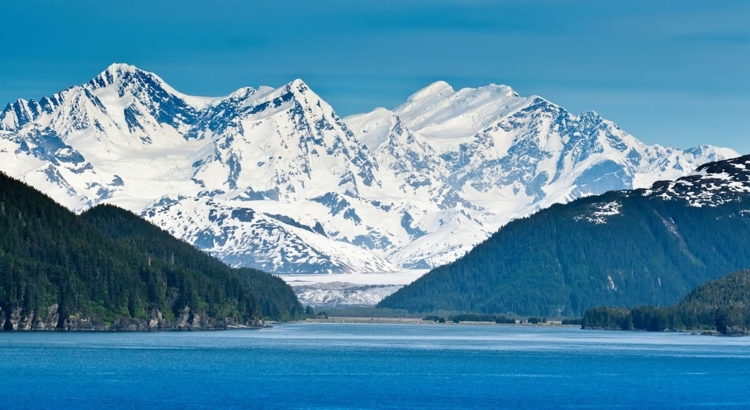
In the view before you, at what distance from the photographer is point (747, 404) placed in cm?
18950

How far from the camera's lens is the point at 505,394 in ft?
652

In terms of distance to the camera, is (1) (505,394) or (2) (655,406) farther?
(1) (505,394)

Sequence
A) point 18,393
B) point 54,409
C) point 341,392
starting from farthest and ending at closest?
1. point 341,392
2. point 18,393
3. point 54,409

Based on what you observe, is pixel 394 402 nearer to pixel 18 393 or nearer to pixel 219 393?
pixel 219 393

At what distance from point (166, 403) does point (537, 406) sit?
40985mm

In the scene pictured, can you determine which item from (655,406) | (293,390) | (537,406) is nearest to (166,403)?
(293,390)

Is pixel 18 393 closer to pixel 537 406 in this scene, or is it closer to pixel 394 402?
pixel 394 402

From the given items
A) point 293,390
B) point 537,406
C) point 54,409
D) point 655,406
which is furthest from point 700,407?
point 54,409

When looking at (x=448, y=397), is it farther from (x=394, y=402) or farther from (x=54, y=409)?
(x=54, y=409)

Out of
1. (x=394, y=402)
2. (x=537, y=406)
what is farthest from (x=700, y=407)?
(x=394, y=402)

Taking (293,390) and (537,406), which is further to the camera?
(293,390)

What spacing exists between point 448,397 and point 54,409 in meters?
47.4

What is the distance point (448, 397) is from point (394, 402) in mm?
9297

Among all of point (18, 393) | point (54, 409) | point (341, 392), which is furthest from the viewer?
point (341, 392)
